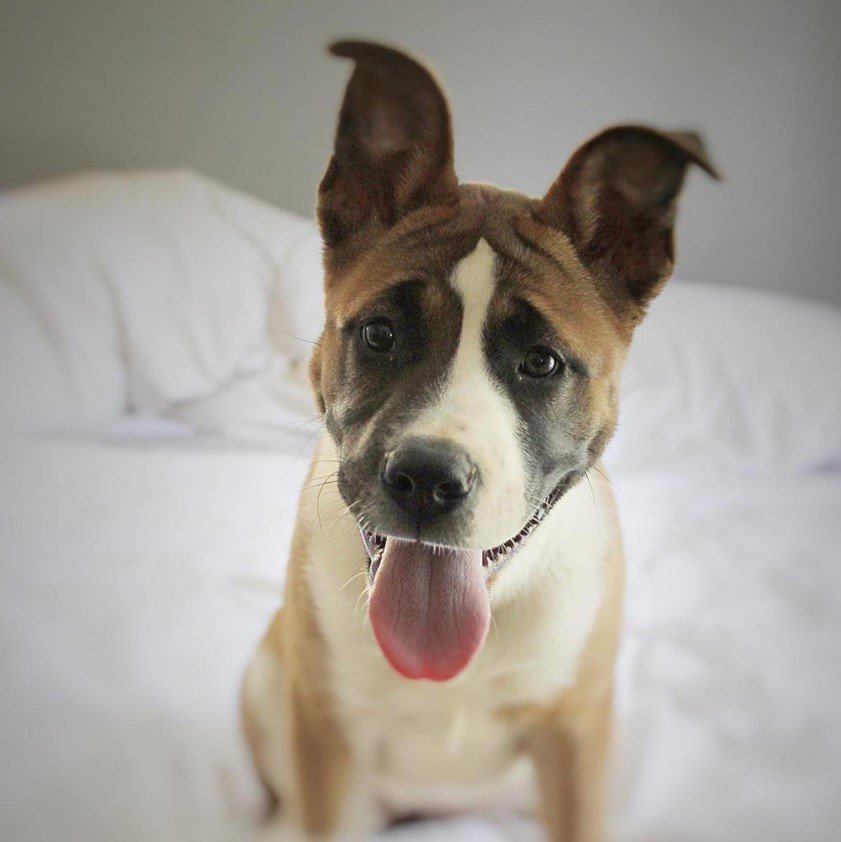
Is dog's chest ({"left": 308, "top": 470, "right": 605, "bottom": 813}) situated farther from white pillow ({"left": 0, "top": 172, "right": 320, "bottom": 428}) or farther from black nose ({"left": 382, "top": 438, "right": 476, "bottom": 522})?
white pillow ({"left": 0, "top": 172, "right": 320, "bottom": 428})

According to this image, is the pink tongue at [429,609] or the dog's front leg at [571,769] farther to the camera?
the dog's front leg at [571,769]

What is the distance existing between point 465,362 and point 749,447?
0.85 metres

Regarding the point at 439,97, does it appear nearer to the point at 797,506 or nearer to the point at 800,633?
the point at 800,633

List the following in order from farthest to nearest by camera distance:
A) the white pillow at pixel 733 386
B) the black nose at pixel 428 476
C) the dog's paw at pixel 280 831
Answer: the white pillow at pixel 733 386 → the dog's paw at pixel 280 831 → the black nose at pixel 428 476

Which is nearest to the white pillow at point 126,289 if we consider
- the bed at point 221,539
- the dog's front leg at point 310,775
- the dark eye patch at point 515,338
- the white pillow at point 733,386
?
the bed at point 221,539

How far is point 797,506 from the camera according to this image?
3.84ft

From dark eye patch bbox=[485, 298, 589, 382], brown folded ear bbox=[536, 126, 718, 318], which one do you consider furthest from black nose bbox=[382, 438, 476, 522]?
brown folded ear bbox=[536, 126, 718, 318]

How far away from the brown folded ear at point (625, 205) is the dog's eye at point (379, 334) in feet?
0.52

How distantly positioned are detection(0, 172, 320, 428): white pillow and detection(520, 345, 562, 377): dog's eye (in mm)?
Result: 327

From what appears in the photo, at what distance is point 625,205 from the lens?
2.15ft

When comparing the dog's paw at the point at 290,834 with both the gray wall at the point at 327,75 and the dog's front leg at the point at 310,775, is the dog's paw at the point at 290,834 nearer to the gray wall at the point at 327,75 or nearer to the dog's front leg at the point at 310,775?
the dog's front leg at the point at 310,775

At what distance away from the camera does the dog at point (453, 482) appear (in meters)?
0.61

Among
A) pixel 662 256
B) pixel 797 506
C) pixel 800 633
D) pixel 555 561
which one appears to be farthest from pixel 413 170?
pixel 797 506

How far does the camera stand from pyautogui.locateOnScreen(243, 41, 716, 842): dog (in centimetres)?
61
